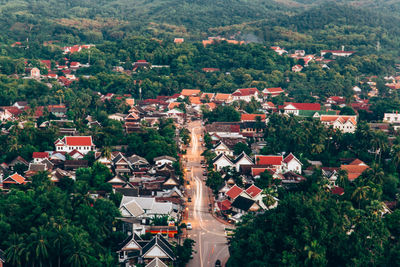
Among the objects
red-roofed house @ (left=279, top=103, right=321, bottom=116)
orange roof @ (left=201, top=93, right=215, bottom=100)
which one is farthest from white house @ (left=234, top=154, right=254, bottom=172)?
orange roof @ (left=201, top=93, right=215, bottom=100)

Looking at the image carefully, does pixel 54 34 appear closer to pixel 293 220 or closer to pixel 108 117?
pixel 108 117

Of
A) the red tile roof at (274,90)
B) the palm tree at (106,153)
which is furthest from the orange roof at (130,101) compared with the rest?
the palm tree at (106,153)

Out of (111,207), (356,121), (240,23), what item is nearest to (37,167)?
(111,207)

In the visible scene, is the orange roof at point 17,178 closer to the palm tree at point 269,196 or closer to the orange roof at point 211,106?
the palm tree at point 269,196

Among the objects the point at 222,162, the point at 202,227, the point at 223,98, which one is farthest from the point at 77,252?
the point at 223,98

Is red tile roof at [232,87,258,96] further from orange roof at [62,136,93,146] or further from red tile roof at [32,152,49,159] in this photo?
red tile roof at [32,152,49,159]

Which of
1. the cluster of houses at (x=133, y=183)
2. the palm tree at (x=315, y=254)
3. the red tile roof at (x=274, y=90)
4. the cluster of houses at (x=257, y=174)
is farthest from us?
the red tile roof at (x=274, y=90)

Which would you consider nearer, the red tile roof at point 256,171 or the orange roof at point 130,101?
the red tile roof at point 256,171
